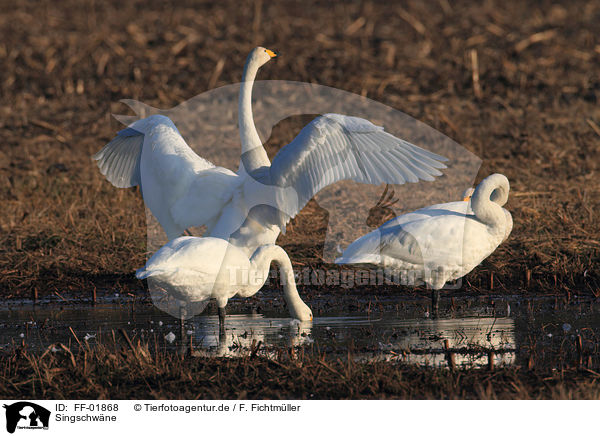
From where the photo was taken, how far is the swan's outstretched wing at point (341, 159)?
22.7 ft

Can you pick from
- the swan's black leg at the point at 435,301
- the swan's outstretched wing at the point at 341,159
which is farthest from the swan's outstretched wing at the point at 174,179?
the swan's black leg at the point at 435,301

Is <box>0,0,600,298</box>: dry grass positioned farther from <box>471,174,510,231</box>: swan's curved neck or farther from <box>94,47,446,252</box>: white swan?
<box>94,47,446,252</box>: white swan

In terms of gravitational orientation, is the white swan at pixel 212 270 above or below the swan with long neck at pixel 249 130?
below

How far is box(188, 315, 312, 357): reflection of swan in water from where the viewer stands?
20.5 feet

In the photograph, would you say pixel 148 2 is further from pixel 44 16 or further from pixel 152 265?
pixel 152 265

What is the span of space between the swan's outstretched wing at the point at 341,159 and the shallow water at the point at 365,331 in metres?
1.03

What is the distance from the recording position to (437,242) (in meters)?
7.41

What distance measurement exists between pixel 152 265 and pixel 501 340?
7.98 feet

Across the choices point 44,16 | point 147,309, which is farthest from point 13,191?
point 44,16

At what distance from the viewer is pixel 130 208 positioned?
1076 centimetres

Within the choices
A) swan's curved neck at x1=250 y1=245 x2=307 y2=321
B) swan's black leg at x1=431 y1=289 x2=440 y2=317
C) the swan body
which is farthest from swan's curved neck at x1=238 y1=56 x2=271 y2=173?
swan's black leg at x1=431 y1=289 x2=440 y2=317

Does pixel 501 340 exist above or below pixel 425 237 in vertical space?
below
